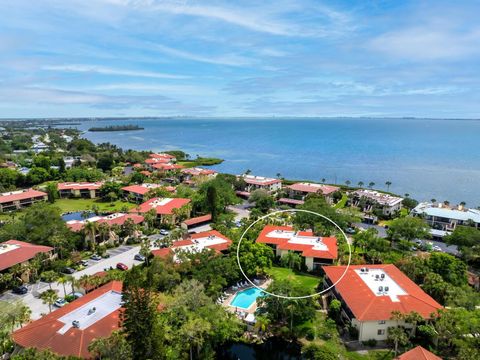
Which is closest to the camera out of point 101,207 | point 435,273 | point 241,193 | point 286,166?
point 435,273

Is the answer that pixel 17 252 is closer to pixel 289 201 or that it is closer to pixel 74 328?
pixel 74 328

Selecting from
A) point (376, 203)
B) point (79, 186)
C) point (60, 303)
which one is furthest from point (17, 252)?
point (376, 203)

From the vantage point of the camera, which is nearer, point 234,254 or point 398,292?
point 398,292

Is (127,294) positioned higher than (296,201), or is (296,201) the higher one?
(127,294)

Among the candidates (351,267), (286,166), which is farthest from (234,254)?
(286,166)

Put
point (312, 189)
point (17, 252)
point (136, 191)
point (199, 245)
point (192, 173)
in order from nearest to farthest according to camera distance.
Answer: point (17, 252)
point (199, 245)
point (136, 191)
point (312, 189)
point (192, 173)

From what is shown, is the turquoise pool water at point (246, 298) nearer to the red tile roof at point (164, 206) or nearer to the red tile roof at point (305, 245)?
the red tile roof at point (305, 245)

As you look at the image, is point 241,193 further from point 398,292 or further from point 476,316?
point 476,316

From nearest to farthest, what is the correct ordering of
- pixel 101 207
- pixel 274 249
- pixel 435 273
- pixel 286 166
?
pixel 435 273
pixel 274 249
pixel 101 207
pixel 286 166
